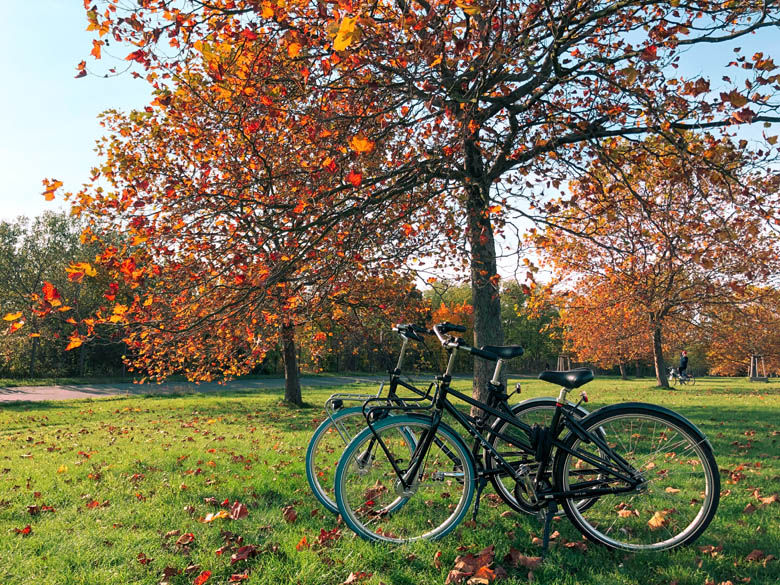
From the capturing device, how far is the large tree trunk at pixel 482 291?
769 centimetres

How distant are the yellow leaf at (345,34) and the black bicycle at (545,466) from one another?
1987 millimetres

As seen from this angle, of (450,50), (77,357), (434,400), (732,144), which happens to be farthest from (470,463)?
(77,357)

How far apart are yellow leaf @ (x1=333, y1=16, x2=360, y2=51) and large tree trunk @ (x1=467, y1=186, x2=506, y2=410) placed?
4919 mm

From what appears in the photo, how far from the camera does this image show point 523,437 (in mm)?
3586

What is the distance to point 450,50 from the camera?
6.51 metres

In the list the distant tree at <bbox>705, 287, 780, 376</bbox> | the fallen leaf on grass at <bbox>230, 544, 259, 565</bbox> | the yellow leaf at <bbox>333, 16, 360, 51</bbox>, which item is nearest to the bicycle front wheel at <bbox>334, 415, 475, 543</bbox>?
the fallen leaf on grass at <bbox>230, 544, 259, 565</bbox>

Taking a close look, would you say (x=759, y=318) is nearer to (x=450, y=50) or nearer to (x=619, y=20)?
(x=619, y=20)

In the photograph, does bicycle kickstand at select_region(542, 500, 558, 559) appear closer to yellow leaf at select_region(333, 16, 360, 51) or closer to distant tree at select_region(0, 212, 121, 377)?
yellow leaf at select_region(333, 16, 360, 51)

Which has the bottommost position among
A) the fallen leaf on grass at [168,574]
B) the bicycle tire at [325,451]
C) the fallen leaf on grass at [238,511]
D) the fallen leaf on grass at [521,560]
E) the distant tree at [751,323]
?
the fallen leaf on grass at [238,511]

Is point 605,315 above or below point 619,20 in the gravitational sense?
below

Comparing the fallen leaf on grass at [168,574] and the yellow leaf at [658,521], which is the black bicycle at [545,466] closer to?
the yellow leaf at [658,521]

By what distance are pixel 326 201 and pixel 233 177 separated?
210 centimetres

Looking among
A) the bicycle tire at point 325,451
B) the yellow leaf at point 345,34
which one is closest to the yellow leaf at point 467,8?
the yellow leaf at point 345,34

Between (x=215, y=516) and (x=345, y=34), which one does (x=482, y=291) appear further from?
(x=345, y=34)
